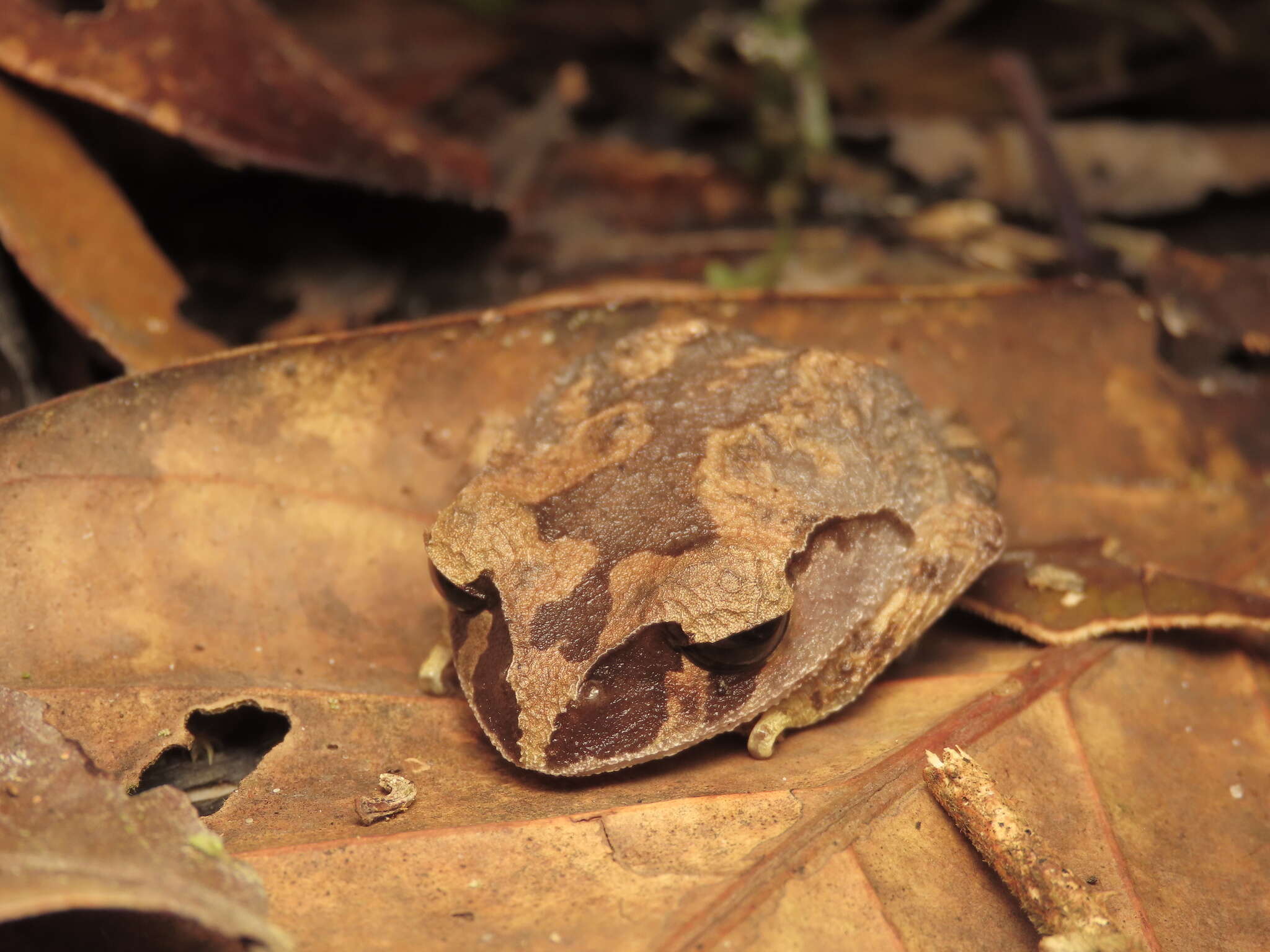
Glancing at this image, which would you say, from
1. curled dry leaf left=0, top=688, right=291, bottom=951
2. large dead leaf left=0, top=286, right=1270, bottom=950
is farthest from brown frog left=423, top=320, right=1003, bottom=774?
curled dry leaf left=0, top=688, right=291, bottom=951

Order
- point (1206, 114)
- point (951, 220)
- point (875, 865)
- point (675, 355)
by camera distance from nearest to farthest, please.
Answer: point (875, 865), point (675, 355), point (951, 220), point (1206, 114)

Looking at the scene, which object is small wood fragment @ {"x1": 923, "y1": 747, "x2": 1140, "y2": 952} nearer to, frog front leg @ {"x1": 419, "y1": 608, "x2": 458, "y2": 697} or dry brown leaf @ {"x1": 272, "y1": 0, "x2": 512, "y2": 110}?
frog front leg @ {"x1": 419, "y1": 608, "x2": 458, "y2": 697}

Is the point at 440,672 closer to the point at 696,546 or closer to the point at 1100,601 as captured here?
the point at 696,546

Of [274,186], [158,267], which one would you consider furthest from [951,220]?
[158,267]

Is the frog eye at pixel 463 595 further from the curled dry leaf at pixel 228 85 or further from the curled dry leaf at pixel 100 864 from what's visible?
the curled dry leaf at pixel 228 85

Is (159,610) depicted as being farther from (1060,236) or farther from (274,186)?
(1060,236)

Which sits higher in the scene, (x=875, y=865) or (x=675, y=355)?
(x=675, y=355)
